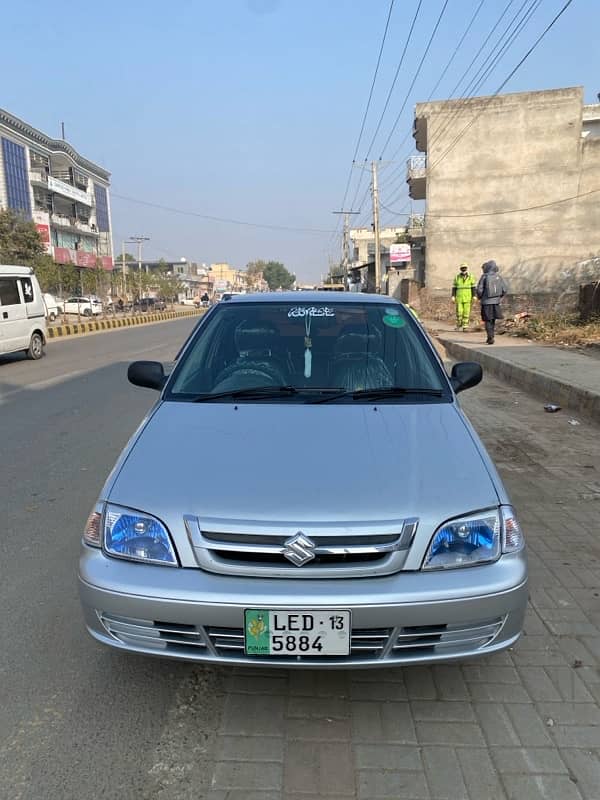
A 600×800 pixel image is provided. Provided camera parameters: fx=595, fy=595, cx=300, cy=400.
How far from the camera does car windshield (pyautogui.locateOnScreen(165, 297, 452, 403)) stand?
317 cm

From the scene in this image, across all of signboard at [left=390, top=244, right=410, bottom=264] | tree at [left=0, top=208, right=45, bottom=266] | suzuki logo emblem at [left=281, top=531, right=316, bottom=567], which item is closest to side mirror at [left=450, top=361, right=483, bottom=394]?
suzuki logo emblem at [left=281, top=531, right=316, bottom=567]

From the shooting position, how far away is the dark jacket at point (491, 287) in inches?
532

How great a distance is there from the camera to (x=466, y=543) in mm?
2156

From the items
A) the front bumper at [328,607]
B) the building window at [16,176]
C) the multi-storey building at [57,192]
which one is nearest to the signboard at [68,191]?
the multi-storey building at [57,192]

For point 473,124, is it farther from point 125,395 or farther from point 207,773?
point 207,773

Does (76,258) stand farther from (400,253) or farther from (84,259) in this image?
(400,253)

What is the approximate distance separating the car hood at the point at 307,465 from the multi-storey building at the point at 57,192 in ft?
155

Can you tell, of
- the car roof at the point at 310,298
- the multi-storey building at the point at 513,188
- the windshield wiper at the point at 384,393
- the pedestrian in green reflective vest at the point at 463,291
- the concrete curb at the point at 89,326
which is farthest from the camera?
the multi-storey building at the point at 513,188

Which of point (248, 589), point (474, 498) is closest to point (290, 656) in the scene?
point (248, 589)

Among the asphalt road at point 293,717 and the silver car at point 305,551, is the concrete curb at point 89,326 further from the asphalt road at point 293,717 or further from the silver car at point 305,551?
the silver car at point 305,551

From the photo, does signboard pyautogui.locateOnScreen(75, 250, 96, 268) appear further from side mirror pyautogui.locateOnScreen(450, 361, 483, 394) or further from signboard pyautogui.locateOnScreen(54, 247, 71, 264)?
side mirror pyautogui.locateOnScreen(450, 361, 483, 394)

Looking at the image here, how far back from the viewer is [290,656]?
2041 millimetres

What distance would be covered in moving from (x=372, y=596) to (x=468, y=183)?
28.9 metres

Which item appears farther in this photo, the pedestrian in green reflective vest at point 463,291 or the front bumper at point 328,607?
the pedestrian in green reflective vest at point 463,291
